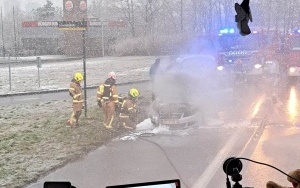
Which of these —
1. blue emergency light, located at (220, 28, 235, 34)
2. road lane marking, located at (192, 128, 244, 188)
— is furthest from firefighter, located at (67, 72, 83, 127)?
blue emergency light, located at (220, 28, 235, 34)

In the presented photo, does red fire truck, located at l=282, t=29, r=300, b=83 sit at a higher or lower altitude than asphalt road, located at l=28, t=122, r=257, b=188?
higher

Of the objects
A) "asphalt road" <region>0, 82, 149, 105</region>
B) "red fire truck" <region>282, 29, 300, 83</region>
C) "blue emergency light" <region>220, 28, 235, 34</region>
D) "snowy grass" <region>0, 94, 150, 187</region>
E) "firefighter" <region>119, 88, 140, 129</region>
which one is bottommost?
"snowy grass" <region>0, 94, 150, 187</region>

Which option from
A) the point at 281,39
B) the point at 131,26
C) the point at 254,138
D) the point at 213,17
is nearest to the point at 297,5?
the point at 213,17

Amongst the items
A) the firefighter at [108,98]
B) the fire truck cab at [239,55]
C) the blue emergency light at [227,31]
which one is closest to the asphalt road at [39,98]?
the fire truck cab at [239,55]

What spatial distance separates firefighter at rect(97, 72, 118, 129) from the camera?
31.8 ft

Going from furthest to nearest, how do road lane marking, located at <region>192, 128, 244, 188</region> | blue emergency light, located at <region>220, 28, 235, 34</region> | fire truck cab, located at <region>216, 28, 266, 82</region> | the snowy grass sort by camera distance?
blue emergency light, located at <region>220, 28, 235, 34</region> → fire truck cab, located at <region>216, 28, 266, 82</region> → the snowy grass → road lane marking, located at <region>192, 128, 244, 188</region>

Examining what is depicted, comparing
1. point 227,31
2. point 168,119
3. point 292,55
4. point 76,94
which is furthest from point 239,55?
point 76,94

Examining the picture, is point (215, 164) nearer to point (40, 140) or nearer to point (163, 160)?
point (163, 160)

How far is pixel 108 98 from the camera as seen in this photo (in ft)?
32.1

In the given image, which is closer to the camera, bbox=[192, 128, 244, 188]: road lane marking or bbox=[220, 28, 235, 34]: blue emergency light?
bbox=[192, 128, 244, 188]: road lane marking

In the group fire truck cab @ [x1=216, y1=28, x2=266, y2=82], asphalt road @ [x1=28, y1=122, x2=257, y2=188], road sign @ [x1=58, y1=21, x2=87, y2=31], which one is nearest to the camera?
asphalt road @ [x1=28, y1=122, x2=257, y2=188]

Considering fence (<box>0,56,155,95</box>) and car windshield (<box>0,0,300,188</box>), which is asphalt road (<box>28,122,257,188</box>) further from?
fence (<box>0,56,155,95</box>)

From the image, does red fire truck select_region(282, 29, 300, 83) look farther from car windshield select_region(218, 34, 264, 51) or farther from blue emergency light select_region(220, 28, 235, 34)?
blue emergency light select_region(220, 28, 235, 34)

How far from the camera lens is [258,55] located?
17047 mm
